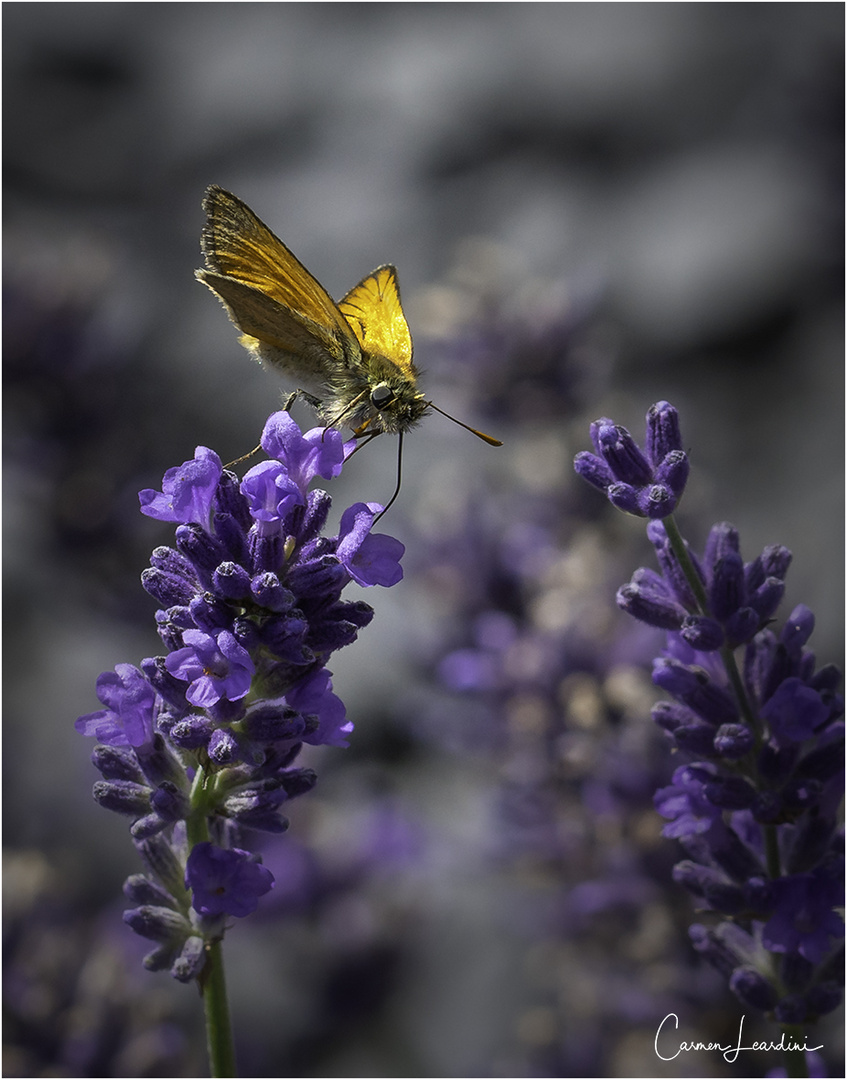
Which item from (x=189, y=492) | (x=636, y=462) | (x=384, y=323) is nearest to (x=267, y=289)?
(x=384, y=323)

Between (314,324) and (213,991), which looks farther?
(314,324)

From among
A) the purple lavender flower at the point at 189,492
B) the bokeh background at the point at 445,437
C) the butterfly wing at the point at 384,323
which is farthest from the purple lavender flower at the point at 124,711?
the bokeh background at the point at 445,437

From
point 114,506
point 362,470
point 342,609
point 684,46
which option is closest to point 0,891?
point 114,506

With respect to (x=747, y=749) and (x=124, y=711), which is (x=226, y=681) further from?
(x=747, y=749)

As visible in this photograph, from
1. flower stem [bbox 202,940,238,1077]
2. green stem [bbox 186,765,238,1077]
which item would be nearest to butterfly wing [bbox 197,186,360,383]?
green stem [bbox 186,765,238,1077]

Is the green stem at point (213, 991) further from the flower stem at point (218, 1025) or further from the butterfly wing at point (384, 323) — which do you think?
the butterfly wing at point (384, 323)

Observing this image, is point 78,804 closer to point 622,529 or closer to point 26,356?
point 26,356
